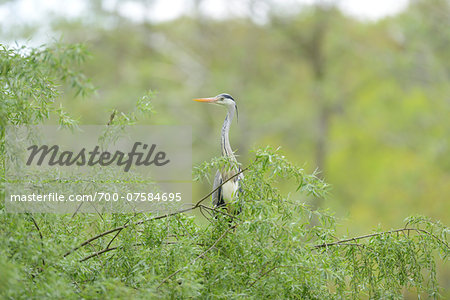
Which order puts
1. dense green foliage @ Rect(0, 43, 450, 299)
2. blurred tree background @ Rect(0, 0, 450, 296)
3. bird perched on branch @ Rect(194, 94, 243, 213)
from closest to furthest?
dense green foliage @ Rect(0, 43, 450, 299) → bird perched on branch @ Rect(194, 94, 243, 213) → blurred tree background @ Rect(0, 0, 450, 296)

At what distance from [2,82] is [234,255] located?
1.71 metres

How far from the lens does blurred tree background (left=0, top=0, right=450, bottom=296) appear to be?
13383 millimetres

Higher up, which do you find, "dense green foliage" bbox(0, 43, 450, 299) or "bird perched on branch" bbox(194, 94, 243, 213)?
"bird perched on branch" bbox(194, 94, 243, 213)

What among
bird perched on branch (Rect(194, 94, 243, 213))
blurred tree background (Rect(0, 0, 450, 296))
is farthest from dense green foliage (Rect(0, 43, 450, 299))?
blurred tree background (Rect(0, 0, 450, 296))

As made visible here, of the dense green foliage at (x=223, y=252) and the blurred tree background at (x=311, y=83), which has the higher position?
the blurred tree background at (x=311, y=83)

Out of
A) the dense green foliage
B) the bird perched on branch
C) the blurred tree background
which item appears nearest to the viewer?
the dense green foliage

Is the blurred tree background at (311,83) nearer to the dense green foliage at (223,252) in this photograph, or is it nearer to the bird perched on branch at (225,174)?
the bird perched on branch at (225,174)

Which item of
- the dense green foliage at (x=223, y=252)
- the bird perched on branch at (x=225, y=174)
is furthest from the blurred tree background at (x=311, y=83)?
the dense green foliage at (x=223, y=252)

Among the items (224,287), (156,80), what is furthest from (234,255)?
(156,80)

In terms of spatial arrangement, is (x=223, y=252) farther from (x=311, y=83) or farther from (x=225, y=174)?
(x=311, y=83)

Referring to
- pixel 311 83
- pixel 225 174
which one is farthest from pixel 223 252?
pixel 311 83

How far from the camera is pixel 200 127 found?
1611 centimetres

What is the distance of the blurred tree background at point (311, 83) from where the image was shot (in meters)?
13.4

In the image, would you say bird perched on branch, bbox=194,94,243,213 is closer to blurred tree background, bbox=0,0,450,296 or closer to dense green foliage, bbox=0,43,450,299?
dense green foliage, bbox=0,43,450,299
